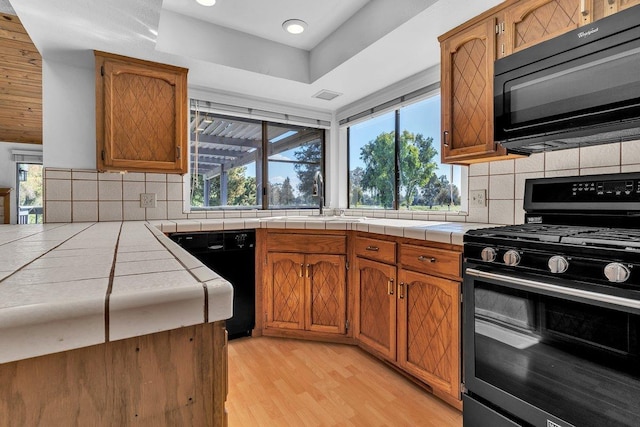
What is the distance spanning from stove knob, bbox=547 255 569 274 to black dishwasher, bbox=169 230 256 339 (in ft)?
5.94

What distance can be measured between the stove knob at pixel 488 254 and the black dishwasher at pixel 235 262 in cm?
157

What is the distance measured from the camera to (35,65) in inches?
102

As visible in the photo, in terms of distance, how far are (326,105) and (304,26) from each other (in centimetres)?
99

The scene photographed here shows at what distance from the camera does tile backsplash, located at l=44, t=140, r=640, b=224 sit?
1596 mm

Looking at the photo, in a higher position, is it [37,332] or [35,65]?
[35,65]

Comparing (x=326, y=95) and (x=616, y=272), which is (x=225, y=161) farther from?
(x=616, y=272)

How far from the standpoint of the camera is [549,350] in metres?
1.15

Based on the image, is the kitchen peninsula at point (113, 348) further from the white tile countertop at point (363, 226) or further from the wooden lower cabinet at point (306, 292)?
the wooden lower cabinet at point (306, 292)

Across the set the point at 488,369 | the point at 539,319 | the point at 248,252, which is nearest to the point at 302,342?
the point at 248,252

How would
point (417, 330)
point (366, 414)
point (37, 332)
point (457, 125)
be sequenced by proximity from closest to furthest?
point (37, 332) → point (366, 414) → point (417, 330) → point (457, 125)

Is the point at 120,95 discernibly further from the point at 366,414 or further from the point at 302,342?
the point at 366,414

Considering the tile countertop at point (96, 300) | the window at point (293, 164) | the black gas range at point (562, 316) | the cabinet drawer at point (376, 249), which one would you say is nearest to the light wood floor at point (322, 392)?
the black gas range at point (562, 316)

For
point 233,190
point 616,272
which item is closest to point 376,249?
point 616,272

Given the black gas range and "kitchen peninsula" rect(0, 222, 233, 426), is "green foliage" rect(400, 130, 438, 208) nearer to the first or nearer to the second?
the black gas range
